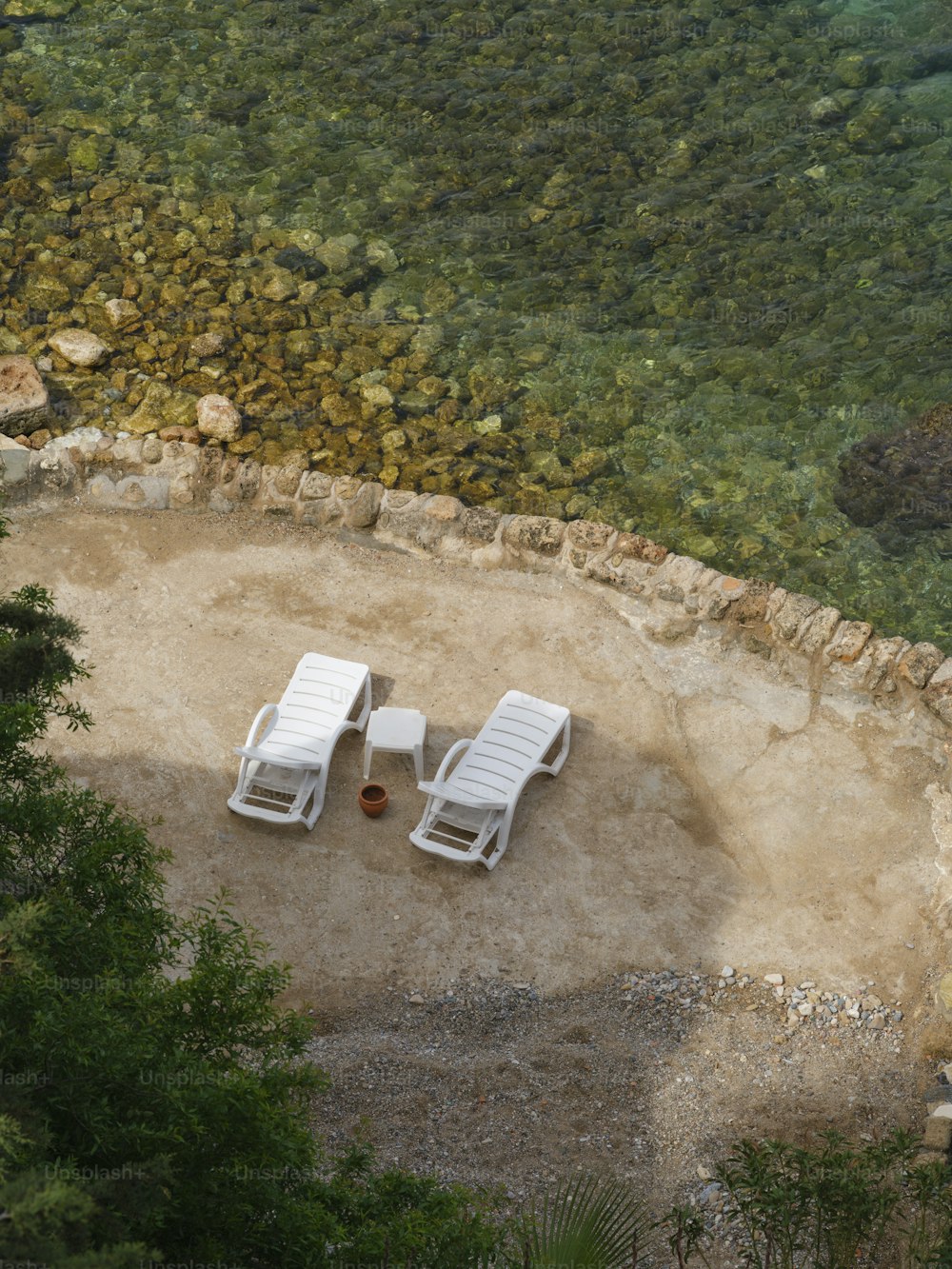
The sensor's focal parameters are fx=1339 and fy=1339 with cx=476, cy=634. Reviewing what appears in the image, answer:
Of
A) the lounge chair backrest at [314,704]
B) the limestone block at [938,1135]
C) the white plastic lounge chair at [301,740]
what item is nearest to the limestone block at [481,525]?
the lounge chair backrest at [314,704]

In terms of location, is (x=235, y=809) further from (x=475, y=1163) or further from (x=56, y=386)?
(x=56, y=386)

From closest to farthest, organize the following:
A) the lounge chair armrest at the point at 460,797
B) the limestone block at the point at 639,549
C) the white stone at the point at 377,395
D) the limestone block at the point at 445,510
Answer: the lounge chair armrest at the point at 460,797 → the limestone block at the point at 639,549 → the limestone block at the point at 445,510 → the white stone at the point at 377,395

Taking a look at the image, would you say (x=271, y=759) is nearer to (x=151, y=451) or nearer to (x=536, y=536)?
(x=536, y=536)

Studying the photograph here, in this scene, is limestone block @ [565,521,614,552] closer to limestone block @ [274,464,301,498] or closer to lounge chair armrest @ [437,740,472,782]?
lounge chair armrest @ [437,740,472,782]

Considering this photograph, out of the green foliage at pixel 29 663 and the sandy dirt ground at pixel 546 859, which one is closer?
the green foliage at pixel 29 663

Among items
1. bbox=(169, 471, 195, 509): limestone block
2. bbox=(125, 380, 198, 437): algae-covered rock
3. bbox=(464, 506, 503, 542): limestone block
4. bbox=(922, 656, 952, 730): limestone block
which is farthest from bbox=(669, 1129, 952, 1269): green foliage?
bbox=(125, 380, 198, 437): algae-covered rock

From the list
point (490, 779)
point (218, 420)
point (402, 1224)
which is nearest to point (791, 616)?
point (490, 779)

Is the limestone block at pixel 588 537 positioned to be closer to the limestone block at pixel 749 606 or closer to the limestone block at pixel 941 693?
the limestone block at pixel 749 606
